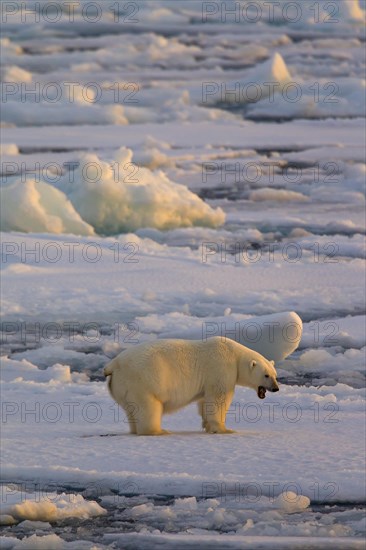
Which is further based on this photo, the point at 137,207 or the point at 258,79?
the point at 258,79

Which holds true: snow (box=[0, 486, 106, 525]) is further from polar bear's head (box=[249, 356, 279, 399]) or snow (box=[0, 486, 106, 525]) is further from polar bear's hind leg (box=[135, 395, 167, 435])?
polar bear's head (box=[249, 356, 279, 399])

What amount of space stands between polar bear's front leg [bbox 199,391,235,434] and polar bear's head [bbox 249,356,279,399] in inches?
6.0

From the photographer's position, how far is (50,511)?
4301 mm

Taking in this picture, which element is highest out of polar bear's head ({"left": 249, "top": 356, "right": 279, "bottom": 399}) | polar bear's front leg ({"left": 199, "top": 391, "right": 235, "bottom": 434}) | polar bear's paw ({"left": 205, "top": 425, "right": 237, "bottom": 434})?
polar bear's head ({"left": 249, "top": 356, "right": 279, "bottom": 399})

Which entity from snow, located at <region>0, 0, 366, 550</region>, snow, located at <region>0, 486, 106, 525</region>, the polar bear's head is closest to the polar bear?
the polar bear's head

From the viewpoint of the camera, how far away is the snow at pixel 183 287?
14.5 ft

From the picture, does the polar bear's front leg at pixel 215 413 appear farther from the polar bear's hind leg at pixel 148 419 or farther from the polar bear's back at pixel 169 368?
the polar bear's hind leg at pixel 148 419

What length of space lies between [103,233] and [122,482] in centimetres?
698

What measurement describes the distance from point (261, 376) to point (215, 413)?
302 mm

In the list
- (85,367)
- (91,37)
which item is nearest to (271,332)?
(85,367)

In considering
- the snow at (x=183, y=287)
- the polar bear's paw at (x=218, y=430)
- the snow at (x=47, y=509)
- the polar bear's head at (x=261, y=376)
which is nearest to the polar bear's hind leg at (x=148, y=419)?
the snow at (x=183, y=287)

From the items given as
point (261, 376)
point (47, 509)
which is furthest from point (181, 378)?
point (47, 509)

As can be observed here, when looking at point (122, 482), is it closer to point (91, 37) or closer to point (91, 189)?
point (91, 189)

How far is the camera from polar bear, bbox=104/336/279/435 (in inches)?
213
